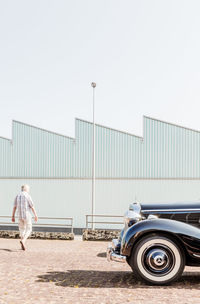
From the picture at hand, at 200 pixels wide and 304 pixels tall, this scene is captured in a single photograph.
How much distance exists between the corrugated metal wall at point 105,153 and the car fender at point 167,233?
876 inches

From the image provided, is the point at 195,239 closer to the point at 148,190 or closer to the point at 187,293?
the point at 187,293

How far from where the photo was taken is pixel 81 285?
5.86 metres

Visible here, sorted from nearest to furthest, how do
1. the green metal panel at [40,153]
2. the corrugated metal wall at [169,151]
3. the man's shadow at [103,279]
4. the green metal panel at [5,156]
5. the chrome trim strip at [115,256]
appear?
the man's shadow at [103,279] < the chrome trim strip at [115,256] < the corrugated metal wall at [169,151] < the green metal panel at [40,153] < the green metal panel at [5,156]

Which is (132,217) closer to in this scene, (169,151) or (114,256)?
(114,256)

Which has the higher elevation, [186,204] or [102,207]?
[186,204]

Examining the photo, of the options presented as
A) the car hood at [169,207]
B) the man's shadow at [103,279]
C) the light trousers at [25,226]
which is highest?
the car hood at [169,207]

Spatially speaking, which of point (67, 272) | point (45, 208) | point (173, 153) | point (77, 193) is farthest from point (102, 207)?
point (67, 272)

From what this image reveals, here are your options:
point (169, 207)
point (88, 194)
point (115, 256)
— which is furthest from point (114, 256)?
point (88, 194)

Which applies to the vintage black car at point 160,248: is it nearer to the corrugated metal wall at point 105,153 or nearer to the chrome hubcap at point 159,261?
the chrome hubcap at point 159,261

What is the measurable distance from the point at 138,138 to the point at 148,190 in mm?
3797

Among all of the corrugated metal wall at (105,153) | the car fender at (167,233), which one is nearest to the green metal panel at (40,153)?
the corrugated metal wall at (105,153)

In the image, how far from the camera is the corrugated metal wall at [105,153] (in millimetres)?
27922

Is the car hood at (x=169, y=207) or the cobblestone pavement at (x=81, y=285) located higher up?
the car hood at (x=169, y=207)

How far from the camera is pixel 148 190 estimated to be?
93.5 ft
